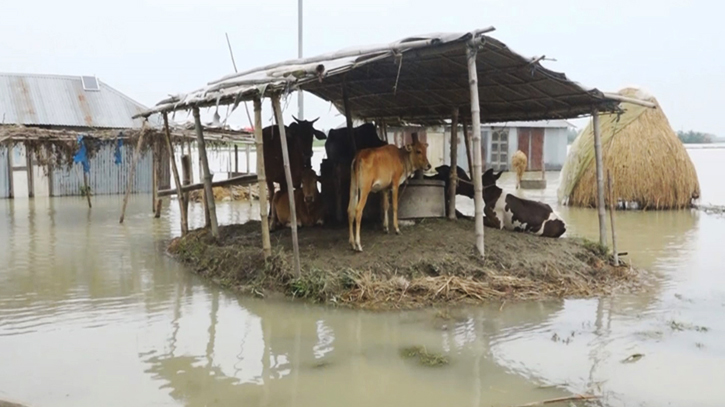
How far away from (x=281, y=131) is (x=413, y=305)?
2418 millimetres

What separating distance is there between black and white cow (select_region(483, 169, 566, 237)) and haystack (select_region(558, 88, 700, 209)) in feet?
25.5

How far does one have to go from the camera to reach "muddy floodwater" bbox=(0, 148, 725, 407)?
4.68m

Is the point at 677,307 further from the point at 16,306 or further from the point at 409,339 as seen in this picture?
the point at 16,306

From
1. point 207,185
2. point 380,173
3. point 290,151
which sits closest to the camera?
point 380,173

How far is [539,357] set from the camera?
17.9ft

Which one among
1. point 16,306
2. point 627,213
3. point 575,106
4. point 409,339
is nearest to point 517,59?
point 575,106

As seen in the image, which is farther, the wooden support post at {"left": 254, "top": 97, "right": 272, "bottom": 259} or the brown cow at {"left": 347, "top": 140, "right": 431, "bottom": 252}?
the brown cow at {"left": 347, "top": 140, "right": 431, "bottom": 252}

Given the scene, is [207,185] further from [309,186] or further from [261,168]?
[261,168]

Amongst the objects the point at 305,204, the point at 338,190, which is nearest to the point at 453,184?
the point at 338,190

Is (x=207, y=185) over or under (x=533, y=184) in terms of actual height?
over

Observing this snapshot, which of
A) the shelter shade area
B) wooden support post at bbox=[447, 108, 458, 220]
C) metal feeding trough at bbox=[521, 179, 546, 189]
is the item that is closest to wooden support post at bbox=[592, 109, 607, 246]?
the shelter shade area

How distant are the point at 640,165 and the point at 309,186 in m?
10.8

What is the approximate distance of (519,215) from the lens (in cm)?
1004

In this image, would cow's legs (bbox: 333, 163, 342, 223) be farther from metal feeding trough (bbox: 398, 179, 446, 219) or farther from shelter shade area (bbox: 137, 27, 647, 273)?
metal feeding trough (bbox: 398, 179, 446, 219)
